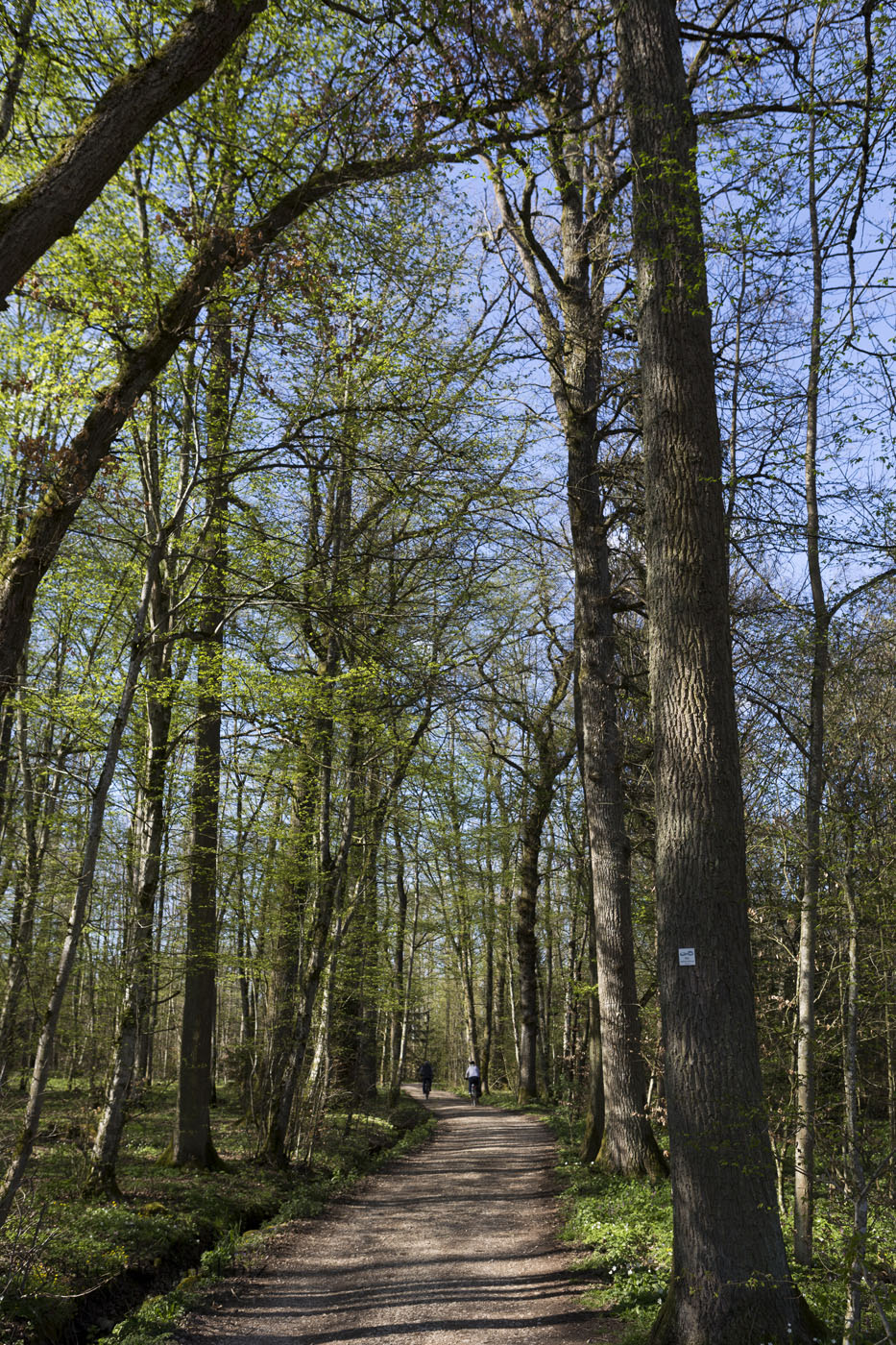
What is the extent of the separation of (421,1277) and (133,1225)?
101 inches

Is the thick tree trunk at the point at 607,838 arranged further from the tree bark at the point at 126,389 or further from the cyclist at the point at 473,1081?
the cyclist at the point at 473,1081

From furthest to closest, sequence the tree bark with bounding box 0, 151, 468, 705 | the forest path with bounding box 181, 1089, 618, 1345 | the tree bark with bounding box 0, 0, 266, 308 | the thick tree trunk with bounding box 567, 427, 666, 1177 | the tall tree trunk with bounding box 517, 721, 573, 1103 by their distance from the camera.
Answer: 1. the tall tree trunk with bounding box 517, 721, 573, 1103
2. the thick tree trunk with bounding box 567, 427, 666, 1177
3. the tree bark with bounding box 0, 151, 468, 705
4. the forest path with bounding box 181, 1089, 618, 1345
5. the tree bark with bounding box 0, 0, 266, 308

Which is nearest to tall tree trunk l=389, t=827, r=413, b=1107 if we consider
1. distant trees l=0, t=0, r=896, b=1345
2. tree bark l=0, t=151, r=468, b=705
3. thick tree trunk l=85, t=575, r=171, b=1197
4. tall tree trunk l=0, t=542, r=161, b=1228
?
distant trees l=0, t=0, r=896, b=1345

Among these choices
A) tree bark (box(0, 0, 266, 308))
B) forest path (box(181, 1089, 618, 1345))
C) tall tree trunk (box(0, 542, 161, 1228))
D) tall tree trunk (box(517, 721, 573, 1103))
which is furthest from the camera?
tall tree trunk (box(517, 721, 573, 1103))

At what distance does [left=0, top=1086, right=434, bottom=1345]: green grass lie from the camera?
5582mm

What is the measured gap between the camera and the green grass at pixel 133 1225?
558cm

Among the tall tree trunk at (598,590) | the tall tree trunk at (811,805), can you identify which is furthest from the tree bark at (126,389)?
the tall tree trunk at (598,590)

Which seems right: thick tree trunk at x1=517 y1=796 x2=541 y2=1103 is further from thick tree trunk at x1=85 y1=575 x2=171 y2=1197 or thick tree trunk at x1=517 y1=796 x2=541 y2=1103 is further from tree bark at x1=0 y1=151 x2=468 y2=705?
tree bark at x1=0 y1=151 x2=468 y2=705

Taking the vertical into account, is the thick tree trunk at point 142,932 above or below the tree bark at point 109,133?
below

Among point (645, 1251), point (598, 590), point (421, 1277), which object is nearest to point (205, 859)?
point (421, 1277)

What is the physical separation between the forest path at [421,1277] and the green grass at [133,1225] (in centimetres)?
43

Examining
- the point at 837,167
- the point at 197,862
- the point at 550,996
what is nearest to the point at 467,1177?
the point at 197,862

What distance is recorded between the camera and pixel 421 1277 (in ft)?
22.5

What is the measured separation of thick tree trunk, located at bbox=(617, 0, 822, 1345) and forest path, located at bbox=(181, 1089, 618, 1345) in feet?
4.61
